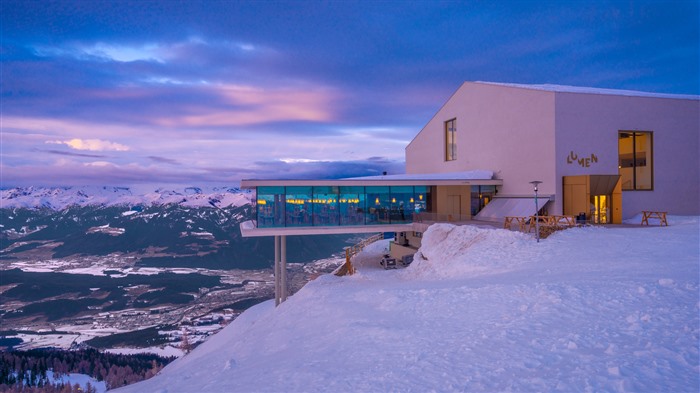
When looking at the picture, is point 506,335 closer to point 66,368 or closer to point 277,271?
point 277,271

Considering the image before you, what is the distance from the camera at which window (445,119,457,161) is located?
3909 cm

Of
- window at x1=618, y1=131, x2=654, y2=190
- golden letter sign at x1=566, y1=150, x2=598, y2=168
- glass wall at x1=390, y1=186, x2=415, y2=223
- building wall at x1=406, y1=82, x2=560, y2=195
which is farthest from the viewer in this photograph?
glass wall at x1=390, y1=186, x2=415, y2=223

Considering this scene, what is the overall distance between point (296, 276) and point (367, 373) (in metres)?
127

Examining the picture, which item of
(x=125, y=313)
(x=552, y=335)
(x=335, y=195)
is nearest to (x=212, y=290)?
(x=125, y=313)

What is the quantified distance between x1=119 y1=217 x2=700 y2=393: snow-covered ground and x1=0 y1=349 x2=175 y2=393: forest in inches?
2486

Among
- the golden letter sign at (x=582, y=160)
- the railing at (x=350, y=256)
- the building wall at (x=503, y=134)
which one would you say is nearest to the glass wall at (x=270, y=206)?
the railing at (x=350, y=256)

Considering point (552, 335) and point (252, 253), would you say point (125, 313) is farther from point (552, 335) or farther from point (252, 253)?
point (552, 335)

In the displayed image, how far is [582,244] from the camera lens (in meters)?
18.1

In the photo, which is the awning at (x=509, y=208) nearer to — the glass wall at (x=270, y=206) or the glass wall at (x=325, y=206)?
the glass wall at (x=325, y=206)

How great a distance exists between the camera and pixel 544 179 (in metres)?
28.2

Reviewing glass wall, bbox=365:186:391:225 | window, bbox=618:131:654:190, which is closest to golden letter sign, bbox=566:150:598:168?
window, bbox=618:131:654:190

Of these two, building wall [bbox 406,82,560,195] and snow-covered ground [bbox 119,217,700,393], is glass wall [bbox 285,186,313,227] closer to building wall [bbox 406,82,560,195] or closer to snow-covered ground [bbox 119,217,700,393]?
snow-covered ground [bbox 119,217,700,393]

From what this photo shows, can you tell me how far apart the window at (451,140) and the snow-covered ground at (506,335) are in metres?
23.2

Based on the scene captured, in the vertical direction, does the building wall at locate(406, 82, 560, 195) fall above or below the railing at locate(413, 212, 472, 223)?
above
